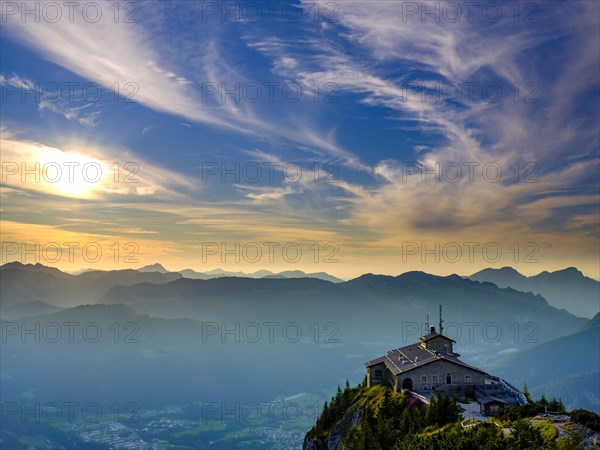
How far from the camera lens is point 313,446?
288 ft

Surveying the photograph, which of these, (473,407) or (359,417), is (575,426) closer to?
(473,407)

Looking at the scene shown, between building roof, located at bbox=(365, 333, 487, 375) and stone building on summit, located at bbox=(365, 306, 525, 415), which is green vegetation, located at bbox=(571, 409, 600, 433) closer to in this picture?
stone building on summit, located at bbox=(365, 306, 525, 415)

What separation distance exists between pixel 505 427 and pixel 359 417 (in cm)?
3287

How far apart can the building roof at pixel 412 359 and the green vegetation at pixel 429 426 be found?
14.2 ft

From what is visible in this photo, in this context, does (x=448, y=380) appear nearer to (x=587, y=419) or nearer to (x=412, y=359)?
(x=412, y=359)

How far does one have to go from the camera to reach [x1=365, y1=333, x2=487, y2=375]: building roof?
75.8 m

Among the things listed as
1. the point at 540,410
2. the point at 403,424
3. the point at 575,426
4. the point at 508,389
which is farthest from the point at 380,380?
the point at 575,426

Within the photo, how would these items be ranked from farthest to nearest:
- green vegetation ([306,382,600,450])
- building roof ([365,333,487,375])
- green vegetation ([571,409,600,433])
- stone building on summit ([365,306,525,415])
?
building roof ([365,333,487,375]), stone building on summit ([365,306,525,415]), green vegetation ([571,409,600,433]), green vegetation ([306,382,600,450])

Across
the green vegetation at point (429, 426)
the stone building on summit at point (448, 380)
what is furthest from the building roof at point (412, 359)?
the green vegetation at point (429, 426)

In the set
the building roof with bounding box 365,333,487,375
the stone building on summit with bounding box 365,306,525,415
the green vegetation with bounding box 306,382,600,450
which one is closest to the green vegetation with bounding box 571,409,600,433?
the green vegetation with bounding box 306,382,600,450

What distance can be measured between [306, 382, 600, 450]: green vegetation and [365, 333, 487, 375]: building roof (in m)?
4.34

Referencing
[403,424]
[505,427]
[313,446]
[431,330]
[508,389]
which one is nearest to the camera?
[505,427]

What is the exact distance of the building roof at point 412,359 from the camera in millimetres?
75750

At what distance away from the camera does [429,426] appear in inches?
2127
